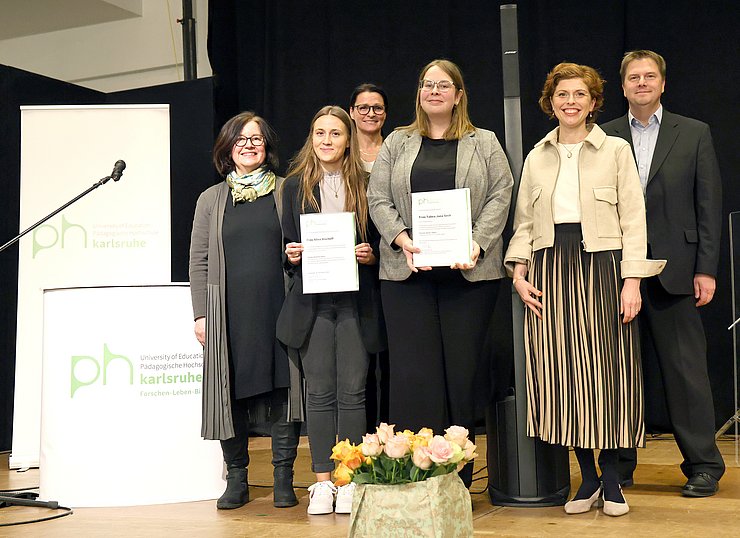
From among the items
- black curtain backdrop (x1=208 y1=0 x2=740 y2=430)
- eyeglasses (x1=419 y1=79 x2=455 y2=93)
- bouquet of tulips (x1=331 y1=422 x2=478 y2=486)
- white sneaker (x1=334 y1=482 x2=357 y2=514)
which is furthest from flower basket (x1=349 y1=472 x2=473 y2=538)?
black curtain backdrop (x1=208 y1=0 x2=740 y2=430)

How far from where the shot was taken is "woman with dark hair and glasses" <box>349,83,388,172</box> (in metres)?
4.00

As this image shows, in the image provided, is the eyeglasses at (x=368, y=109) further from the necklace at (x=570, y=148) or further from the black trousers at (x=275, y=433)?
the black trousers at (x=275, y=433)

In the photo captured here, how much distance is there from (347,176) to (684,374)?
1435 millimetres

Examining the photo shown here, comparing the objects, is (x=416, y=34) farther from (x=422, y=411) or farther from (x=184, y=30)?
(x=422, y=411)

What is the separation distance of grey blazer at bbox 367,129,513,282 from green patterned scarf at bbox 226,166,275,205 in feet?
1.46

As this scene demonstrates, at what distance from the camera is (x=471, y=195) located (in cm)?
315

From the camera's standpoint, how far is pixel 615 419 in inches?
119

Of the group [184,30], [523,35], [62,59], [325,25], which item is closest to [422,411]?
[523,35]

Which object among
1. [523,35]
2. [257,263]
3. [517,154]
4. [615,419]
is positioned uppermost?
[523,35]

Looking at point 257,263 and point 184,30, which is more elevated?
point 184,30

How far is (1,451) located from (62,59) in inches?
125

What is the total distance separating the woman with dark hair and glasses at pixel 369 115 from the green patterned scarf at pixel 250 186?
2.00 feet

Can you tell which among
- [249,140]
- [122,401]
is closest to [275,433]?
[122,401]

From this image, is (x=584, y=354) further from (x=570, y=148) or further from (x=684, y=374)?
(x=570, y=148)
